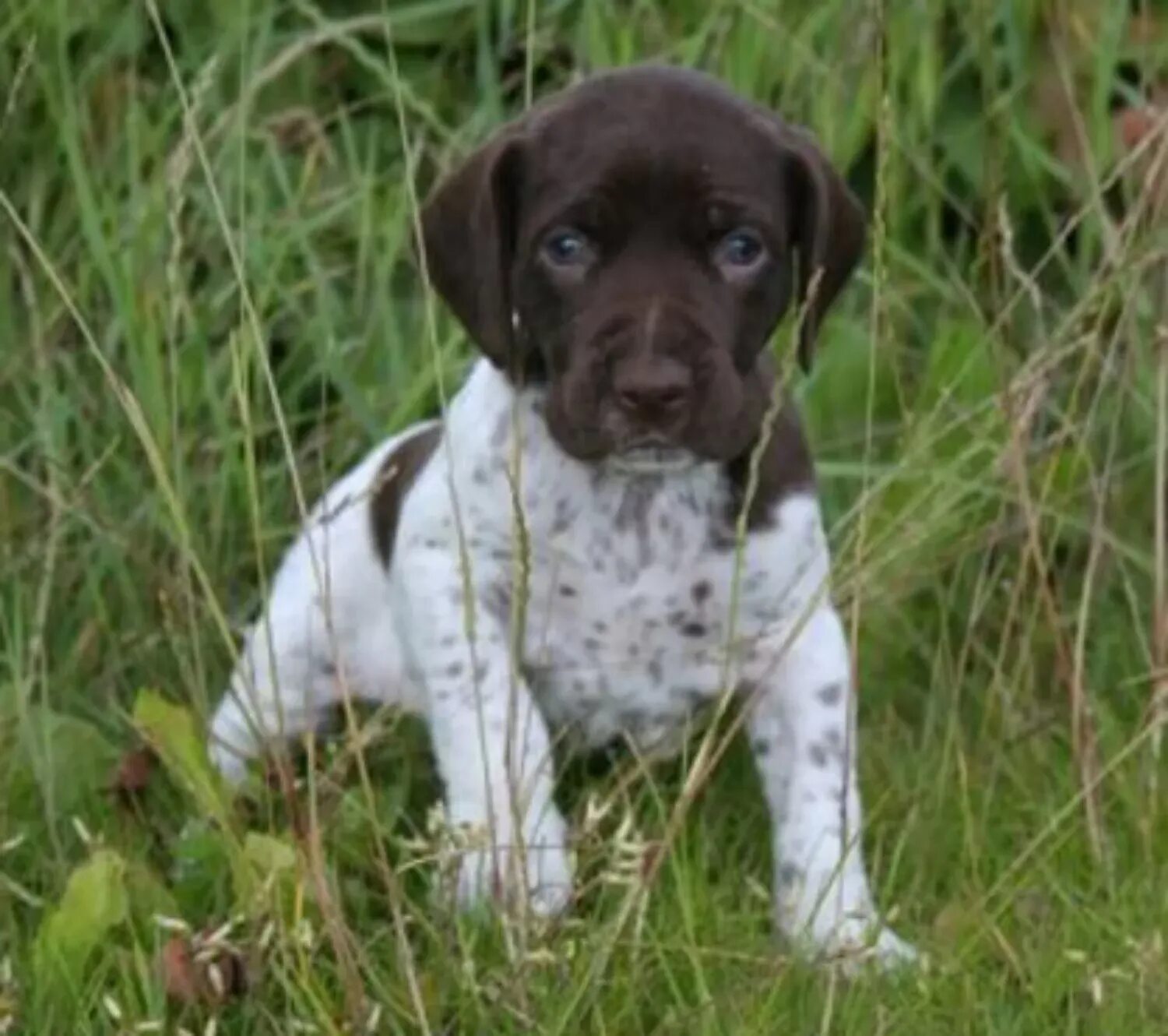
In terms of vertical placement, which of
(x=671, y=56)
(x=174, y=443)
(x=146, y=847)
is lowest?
(x=146, y=847)

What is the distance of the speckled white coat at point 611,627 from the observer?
501 cm

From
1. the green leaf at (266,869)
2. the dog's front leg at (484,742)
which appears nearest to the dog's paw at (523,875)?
the dog's front leg at (484,742)

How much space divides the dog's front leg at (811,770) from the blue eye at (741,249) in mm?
507

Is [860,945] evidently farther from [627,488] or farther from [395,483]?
[395,483]

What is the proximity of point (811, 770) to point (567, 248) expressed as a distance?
0.82 m

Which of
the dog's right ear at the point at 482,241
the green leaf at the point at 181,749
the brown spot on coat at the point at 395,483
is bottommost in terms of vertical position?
the green leaf at the point at 181,749

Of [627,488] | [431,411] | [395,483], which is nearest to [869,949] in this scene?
[627,488]

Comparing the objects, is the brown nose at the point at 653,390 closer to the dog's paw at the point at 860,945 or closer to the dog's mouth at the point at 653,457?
the dog's mouth at the point at 653,457

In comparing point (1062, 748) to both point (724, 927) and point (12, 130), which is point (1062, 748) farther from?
point (12, 130)

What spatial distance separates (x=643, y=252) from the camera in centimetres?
479

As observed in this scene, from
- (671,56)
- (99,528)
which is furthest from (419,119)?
(99,528)

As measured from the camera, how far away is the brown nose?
466 cm

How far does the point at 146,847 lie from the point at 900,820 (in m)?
1.10

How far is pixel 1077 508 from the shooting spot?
6.08 metres
